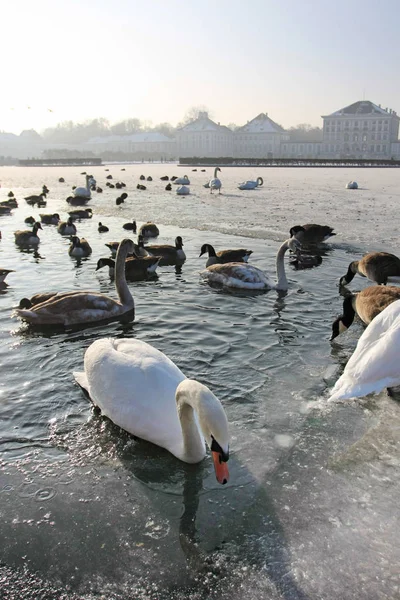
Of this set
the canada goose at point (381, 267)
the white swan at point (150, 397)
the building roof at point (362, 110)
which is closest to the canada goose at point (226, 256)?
the canada goose at point (381, 267)

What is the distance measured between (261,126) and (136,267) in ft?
465

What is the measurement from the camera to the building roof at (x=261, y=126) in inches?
5546

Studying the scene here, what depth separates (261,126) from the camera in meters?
142

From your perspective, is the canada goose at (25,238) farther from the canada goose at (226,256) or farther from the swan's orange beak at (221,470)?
the swan's orange beak at (221,470)

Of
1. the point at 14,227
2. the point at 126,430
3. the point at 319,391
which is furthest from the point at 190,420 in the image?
the point at 14,227

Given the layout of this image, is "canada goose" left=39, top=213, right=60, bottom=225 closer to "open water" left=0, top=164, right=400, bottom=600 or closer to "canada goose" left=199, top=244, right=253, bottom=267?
"canada goose" left=199, top=244, right=253, bottom=267

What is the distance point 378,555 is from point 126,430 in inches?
72.7

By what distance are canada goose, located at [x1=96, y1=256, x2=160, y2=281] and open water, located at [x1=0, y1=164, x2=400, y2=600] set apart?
2.31m

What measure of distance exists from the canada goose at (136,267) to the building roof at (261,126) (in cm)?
13768

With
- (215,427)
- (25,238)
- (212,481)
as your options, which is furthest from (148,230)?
(215,427)

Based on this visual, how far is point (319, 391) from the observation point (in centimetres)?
470

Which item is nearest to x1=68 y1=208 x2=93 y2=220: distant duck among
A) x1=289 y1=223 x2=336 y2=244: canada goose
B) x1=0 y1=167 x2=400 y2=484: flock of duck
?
x1=289 y1=223 x2=336 y2=244: canada goose

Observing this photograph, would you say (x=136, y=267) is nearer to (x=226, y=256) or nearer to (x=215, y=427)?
(x=226, y=256)

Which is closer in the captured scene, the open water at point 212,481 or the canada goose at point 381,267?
the open water at point 212,481
